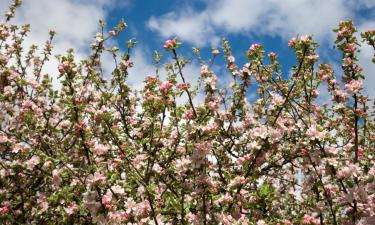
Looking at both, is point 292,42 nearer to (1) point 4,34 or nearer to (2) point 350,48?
(2) point 350,48

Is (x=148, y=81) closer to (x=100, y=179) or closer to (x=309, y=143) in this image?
(x=100, y=179)

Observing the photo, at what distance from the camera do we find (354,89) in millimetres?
5418

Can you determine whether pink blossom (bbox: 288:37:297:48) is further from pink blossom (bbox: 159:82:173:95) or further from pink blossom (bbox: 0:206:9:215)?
pink blossom (bbox: 0:206:9:215)

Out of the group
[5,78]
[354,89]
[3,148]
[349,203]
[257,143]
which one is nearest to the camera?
[349,203]

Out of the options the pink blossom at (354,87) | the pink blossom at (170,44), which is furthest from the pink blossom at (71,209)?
the pink blossom at (354,87)

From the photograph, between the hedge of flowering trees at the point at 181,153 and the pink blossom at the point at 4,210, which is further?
the pink blossom at the point at 4,210

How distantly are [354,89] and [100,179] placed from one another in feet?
10.9

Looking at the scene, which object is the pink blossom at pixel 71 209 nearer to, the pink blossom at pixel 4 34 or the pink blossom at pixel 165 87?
the pink blossom at pixel 165 87

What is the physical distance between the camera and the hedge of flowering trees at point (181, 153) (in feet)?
15.9

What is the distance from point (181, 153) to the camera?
703 centimetres

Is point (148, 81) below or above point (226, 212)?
above

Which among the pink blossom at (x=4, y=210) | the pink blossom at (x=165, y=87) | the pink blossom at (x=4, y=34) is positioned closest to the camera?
the pink blossom at (x=165, y=87)

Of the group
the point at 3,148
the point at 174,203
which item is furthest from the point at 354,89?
the point at 3,148

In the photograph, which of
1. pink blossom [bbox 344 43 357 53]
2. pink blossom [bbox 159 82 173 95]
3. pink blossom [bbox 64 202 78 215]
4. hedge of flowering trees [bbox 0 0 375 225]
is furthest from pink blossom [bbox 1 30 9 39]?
pink blossom [bbox 344 43 357 53]
